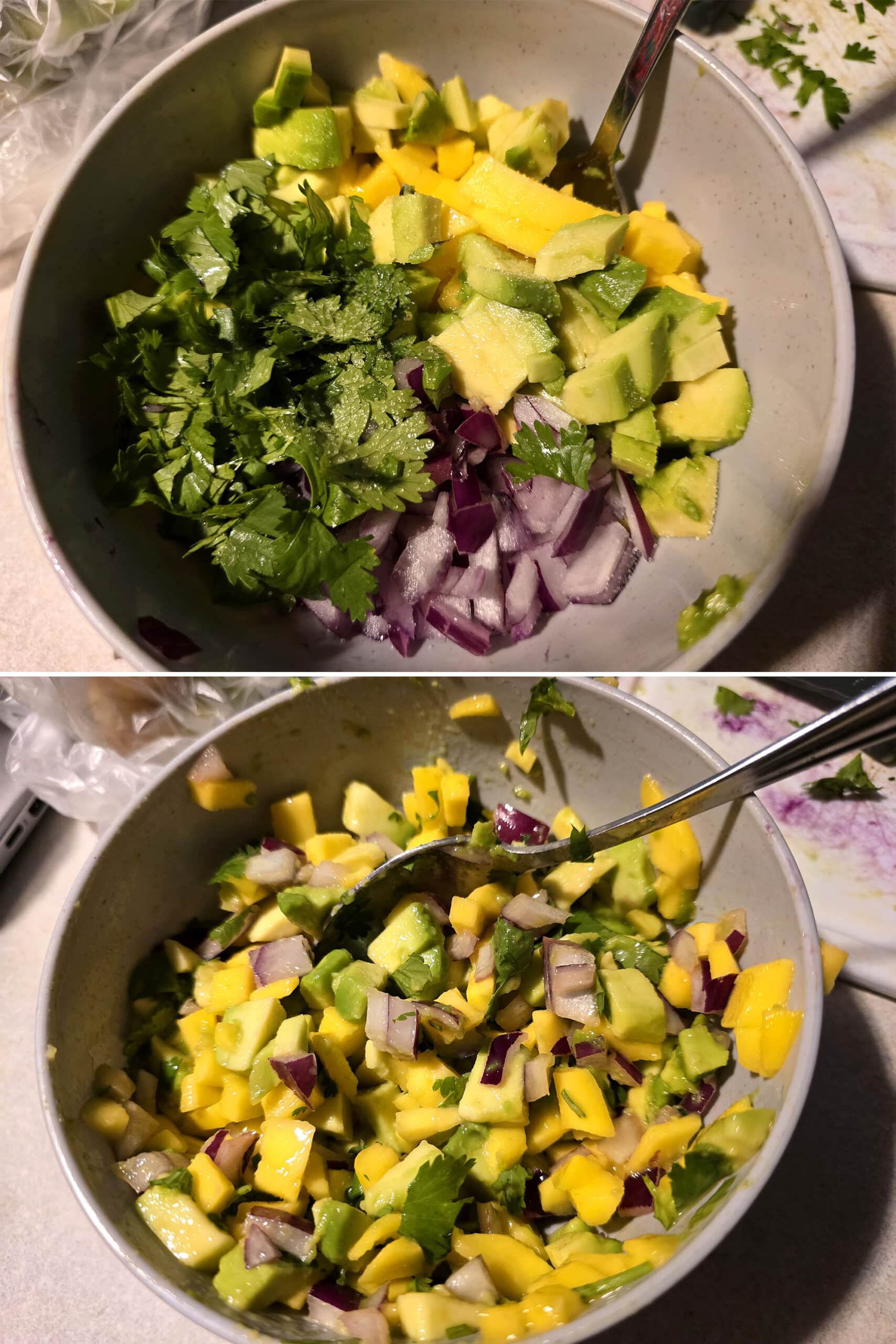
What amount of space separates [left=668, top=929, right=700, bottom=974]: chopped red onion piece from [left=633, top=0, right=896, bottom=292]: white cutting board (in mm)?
917

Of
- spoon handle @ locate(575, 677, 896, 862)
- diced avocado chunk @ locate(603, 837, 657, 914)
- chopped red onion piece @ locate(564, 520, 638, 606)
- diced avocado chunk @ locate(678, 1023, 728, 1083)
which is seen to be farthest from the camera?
chopped red onion piece @ locate(564, 520, 638, 606)

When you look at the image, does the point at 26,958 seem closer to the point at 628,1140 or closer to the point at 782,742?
the point at 628,1140

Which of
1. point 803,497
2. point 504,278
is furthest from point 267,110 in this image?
point 803,497

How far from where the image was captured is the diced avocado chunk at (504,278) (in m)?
0.95

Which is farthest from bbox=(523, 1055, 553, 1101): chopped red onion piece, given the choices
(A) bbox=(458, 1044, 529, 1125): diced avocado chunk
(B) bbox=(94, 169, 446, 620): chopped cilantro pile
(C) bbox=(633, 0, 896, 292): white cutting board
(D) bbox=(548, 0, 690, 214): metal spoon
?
(C) bbox=(633, 0, 896, 292): white cutting board

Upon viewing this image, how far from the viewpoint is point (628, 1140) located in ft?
2.65

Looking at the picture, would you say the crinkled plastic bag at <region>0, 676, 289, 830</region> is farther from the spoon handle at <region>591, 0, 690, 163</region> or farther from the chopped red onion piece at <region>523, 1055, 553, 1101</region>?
the spoon handle at <region>591, 0, 690, 163</region>

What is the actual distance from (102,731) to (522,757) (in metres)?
0.55

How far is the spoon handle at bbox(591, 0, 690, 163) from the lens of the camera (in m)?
0.96

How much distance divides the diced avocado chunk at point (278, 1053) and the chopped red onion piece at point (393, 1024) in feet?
0.20

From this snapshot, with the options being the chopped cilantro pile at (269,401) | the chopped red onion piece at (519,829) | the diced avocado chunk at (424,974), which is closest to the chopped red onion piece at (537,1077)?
the diced avocado chunk at (424,974)

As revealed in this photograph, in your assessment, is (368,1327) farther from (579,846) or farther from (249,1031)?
(579,846)

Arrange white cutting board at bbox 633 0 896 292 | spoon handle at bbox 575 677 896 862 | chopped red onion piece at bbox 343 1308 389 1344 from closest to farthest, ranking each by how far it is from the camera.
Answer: spoon handle at bbox 575 677 896 862 → chopped red onion piece at bbox 343 1308 389 1344 → white cutting board at bbox 633 0 896 292

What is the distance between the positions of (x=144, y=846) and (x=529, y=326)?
663 mm
